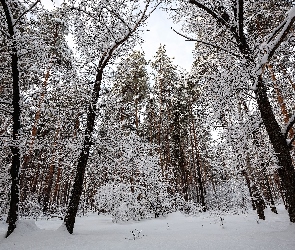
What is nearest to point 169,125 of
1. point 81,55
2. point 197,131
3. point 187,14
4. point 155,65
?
point 197,131

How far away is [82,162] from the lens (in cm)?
786

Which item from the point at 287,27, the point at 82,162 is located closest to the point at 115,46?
the point at 82,162

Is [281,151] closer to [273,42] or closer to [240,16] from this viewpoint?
[273,42]

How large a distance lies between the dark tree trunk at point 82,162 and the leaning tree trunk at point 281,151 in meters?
5.22

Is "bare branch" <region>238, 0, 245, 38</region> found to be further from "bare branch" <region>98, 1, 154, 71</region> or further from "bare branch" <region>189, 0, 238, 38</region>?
"bare branch" <region>98, 1, 154, 71</region>

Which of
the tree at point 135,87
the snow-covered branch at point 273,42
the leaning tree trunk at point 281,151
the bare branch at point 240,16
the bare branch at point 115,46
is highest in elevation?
the tree at point 135,87

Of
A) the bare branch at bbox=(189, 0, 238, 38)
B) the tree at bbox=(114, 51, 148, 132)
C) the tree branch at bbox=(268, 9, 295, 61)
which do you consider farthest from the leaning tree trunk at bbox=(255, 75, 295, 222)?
the tree at bbox=(114, 51, 148, 132)

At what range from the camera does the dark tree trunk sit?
23.8ft

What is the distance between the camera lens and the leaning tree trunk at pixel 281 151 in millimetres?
4574

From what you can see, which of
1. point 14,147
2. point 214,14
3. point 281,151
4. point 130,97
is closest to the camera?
point 281,151

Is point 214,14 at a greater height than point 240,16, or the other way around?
point 214,14

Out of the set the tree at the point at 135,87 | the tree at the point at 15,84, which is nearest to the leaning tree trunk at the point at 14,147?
the tree at the point at 15,84

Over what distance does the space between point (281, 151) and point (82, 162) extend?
611cm

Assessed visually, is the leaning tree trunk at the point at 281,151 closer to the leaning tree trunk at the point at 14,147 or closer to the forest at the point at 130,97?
the forest at the point at 130,97
